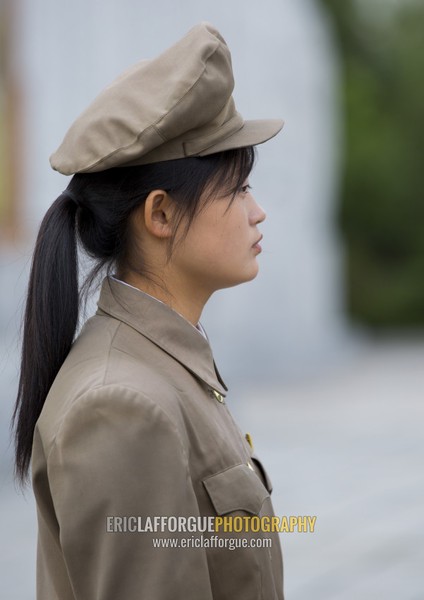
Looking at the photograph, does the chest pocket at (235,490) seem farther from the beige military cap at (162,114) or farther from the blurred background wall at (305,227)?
the blurred background wall at (305,227)

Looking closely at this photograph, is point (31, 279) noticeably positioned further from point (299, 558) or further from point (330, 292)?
point (330, 292)

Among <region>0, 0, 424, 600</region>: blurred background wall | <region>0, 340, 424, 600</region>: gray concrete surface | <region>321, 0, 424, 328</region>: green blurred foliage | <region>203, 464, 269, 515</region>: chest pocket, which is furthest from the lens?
<region>321, 0, 424, 328</region>: green blurred foliage

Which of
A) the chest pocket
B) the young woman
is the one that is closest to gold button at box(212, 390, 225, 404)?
the young woman

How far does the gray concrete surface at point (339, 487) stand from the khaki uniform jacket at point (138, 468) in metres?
0.63

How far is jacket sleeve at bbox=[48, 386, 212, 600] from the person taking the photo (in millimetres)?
1393

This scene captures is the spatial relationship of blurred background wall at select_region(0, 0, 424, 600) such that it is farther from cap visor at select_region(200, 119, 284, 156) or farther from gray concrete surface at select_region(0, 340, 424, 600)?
cap visor at select_region(200, 119, 284, 156)

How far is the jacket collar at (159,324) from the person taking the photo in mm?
1636

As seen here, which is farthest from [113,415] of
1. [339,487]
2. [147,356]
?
[339,487]

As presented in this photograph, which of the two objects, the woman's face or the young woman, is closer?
the young woman

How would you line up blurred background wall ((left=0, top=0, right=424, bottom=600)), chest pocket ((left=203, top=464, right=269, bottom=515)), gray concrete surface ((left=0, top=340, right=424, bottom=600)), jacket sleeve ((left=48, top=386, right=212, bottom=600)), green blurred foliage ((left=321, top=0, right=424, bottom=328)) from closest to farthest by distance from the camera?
jacket sleeve ((left=48, top=386, right=212, bottom=600)), chest pocket ((left=203, top=464, right=269, bottom=515)), gray concrete surface ((left=0, top=340, right=424, bottom=600)), blurred background wall ((left=0, top=0, right=424, bottom=600)), green blurred foliage ((left=321, top=0, right=424, bottom=328))

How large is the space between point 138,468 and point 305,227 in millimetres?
9264

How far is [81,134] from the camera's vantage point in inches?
61.7

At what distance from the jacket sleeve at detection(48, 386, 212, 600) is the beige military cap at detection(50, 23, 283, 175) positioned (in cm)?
36

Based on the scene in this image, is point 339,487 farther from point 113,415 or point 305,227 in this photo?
point 305,227
